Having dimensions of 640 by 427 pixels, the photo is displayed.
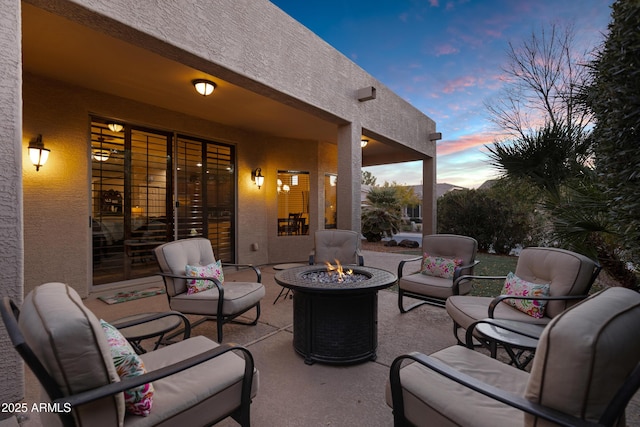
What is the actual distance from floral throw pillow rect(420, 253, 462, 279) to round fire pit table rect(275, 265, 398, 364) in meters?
1.51

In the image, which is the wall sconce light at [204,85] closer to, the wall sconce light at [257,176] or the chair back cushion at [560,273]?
the wall sconce light at [257,176]

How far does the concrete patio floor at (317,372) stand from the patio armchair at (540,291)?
1.76 feet

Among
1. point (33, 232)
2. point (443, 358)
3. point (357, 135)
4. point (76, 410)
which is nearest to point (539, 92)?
point (357, 135)

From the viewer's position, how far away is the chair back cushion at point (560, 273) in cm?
249

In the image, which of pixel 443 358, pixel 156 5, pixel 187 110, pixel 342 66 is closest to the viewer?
pixel 443 358

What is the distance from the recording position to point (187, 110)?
5.69 metres

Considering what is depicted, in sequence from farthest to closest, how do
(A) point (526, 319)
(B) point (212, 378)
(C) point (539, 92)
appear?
(C) point (539, 92) < (A) point (526, 319) < (B) point (212, 378)

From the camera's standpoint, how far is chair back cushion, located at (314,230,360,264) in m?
4.62

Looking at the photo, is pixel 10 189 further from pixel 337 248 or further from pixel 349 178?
pixel 349 178

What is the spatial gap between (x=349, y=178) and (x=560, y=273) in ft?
10.6

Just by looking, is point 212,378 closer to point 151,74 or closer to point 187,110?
point 151,74

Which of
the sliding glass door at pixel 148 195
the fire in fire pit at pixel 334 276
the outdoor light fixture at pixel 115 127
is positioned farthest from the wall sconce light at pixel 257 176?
the fire in fire pit at pixel 334 276

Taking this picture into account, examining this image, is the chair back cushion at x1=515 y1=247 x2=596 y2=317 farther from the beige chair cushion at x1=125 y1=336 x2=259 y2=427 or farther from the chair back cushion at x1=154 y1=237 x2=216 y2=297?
the chair back cushion at x1=154 y1=237 x2=216 y2=297

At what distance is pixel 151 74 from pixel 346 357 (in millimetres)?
4358
